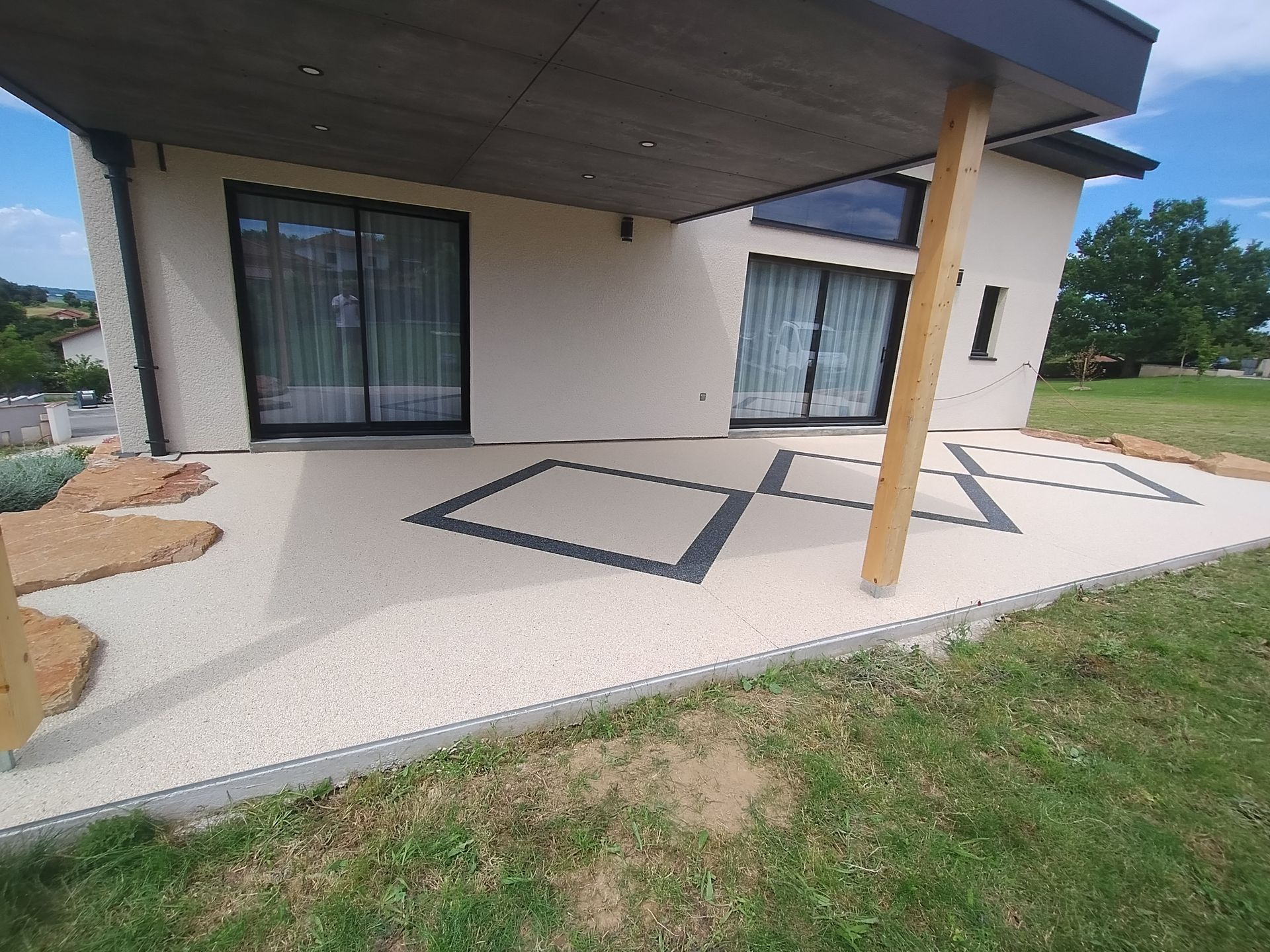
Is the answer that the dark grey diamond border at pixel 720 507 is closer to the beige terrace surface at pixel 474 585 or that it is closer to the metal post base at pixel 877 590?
the beige terrace surface at pixel 474 585

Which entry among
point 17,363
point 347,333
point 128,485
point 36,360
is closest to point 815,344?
point 347,333

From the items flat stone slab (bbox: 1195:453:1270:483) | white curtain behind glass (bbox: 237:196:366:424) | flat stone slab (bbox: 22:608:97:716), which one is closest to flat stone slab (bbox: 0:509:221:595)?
flat stone slab (bbox: 22:608:97:716)

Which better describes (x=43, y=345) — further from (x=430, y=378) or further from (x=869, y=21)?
(x=869, y=21)

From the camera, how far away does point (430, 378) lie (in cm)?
576

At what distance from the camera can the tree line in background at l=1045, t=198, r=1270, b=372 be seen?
29891 millimetres

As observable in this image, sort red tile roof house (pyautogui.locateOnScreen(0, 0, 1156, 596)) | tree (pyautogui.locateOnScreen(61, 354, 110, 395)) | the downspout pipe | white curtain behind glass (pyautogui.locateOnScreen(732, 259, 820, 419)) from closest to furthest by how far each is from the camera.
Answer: red tile roof house (pyautogui.locateOnScreen(0, 0, 1156, 596)) < the downspout pipe < white curtain behind glass (pyautogui.locateOnScreen(732, 259, 820, 419)) < tree (pyautogui.locateOnScreen(61, 354, 110, 395))

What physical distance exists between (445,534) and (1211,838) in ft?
11.6

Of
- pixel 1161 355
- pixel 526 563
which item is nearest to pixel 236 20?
pixel 526 563

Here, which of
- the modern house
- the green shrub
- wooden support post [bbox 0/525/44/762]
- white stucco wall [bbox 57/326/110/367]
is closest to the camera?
wooden support post [bbox 0/525/44/762]

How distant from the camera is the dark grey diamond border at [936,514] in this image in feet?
14.7

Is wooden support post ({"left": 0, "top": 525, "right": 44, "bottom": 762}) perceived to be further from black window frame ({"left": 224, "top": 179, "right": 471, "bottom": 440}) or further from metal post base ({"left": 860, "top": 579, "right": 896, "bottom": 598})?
black window frame ({"left": 224, "top": 179, "right": 471, "bottom": 440})

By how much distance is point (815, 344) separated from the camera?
7.73m

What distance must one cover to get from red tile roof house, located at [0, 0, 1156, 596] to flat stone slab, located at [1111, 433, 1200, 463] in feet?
6.08

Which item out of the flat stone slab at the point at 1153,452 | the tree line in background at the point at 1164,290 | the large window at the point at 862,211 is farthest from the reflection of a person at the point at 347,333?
the tree line in background at the point at 1164,290
